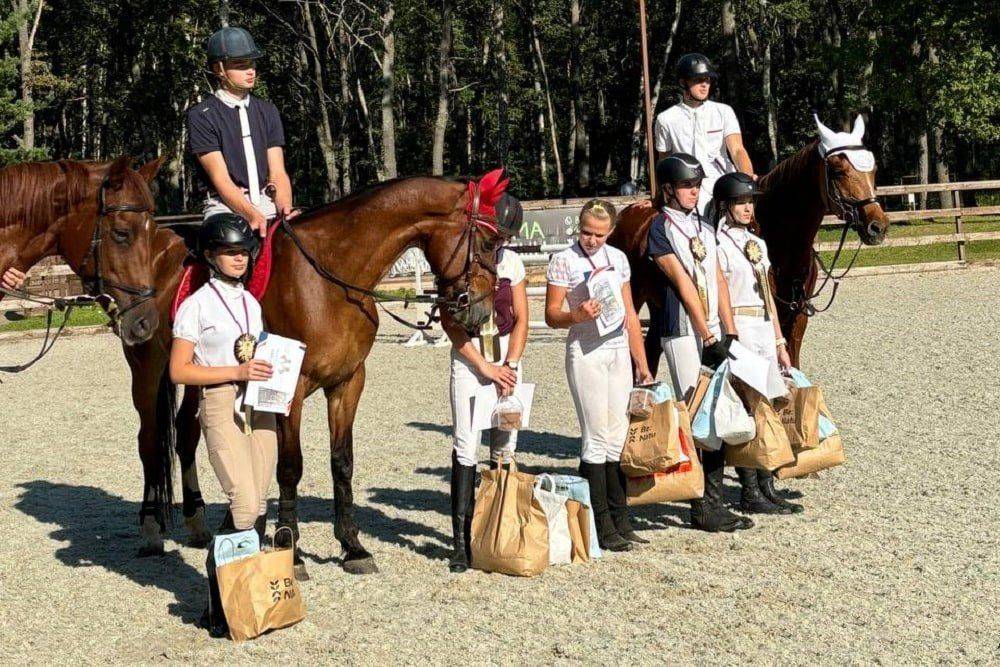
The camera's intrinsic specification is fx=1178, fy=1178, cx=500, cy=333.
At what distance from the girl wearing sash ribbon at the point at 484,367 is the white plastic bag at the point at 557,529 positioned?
34 cm

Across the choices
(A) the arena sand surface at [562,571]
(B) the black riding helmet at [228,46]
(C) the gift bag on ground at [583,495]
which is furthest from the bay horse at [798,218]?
(B) the black riding helmet at [228,46]

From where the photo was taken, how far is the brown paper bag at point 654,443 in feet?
21.9

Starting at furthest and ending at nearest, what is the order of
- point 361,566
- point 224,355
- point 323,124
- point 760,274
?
point 323,124, point 760,274, point 361,566, point 224,355

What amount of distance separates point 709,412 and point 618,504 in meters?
0.77

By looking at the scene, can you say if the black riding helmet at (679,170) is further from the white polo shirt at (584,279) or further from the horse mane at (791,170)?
the horse mane at (791,170)

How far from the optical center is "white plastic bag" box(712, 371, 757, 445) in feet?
22.4

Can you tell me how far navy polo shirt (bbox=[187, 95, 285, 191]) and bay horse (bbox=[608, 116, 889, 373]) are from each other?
8.62ft

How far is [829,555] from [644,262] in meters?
2.50

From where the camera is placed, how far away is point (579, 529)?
664 cm

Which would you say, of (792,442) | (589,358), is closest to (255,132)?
(589,358)

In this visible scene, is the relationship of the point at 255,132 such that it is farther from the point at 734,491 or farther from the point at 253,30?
the point at 253,30

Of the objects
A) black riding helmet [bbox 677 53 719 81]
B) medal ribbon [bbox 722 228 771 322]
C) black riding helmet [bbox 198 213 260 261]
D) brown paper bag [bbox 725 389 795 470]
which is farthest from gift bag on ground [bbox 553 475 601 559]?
black riding helmet [bbox 677 53 719 81]

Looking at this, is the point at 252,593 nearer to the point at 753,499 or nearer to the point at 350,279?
the point at 350,279

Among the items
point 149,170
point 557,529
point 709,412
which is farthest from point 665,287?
point 149,170
